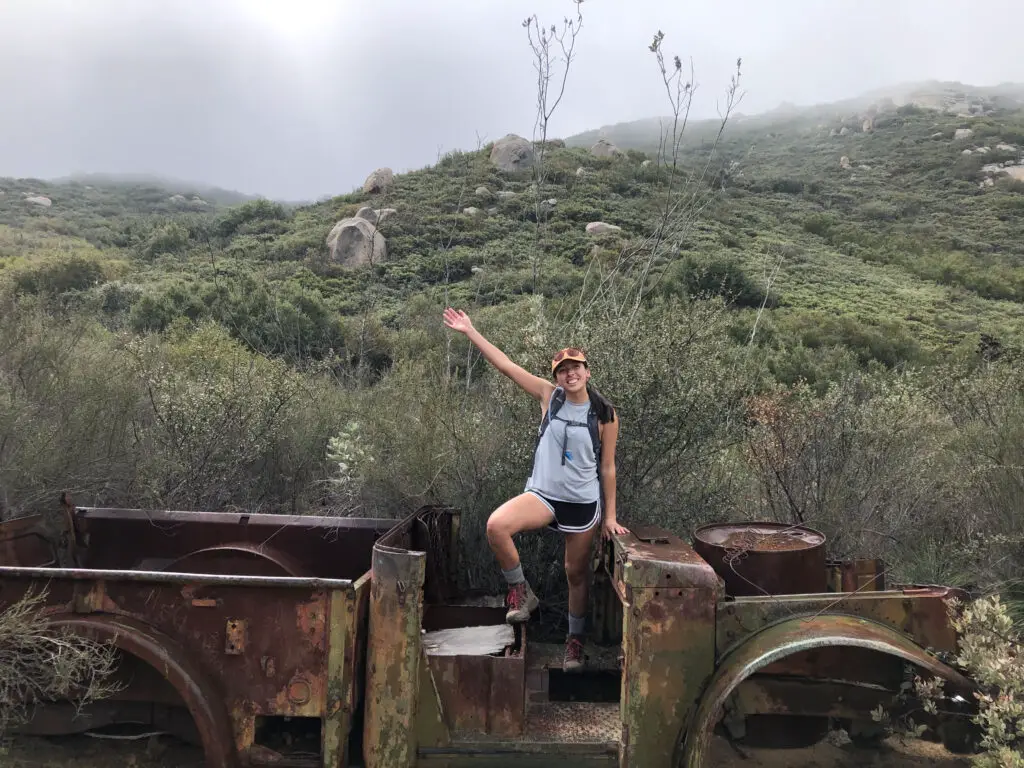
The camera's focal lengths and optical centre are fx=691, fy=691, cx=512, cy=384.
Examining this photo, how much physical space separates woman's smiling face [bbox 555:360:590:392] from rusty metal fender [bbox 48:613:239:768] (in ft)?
6.52

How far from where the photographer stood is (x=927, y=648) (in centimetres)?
264

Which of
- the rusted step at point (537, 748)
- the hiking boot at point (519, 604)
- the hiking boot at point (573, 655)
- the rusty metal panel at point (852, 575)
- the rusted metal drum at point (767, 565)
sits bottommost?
the rusted step at point (537, 748)

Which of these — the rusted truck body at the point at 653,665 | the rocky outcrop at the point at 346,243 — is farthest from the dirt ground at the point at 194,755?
the rocky outcrop at the point at 346,243

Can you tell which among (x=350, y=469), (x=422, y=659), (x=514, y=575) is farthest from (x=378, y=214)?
(x=422, y=659)

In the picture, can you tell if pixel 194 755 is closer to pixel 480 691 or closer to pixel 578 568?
pixel 480 691

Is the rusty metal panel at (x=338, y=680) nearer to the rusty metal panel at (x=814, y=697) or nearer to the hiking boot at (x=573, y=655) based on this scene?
the hiking boot at (x=573, y=655)

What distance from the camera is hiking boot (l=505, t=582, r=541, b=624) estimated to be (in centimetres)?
336

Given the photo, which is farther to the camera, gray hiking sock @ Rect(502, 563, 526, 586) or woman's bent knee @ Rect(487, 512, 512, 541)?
gray hiking sock @ Rect(502, 563, 526, 586)

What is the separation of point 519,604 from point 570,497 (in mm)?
587

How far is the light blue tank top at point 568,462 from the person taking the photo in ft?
11.1

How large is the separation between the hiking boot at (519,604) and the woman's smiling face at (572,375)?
1010mm

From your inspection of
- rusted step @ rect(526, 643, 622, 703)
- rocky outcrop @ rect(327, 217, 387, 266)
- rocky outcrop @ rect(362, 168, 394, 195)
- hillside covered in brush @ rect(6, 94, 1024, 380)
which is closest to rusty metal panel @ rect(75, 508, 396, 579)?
rusted step @ rect(526, 643, 622, 703)

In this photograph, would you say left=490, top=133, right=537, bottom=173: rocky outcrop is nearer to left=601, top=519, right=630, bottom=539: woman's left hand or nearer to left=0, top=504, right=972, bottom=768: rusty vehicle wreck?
left=601, top=519, right=630, bottom=539: woman's left hand

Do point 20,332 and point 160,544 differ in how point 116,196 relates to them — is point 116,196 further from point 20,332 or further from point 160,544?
point 160,544
